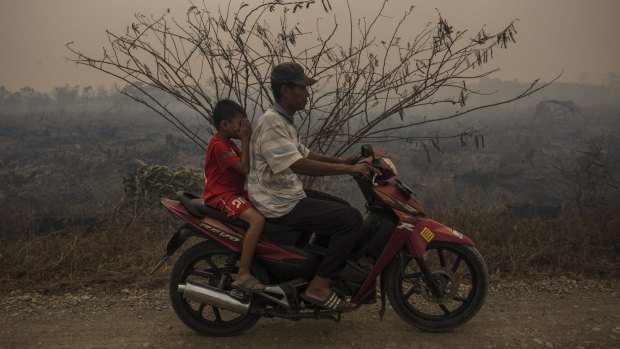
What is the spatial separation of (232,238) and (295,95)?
45.5 inches

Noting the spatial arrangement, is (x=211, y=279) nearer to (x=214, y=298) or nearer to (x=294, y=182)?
(x=214, y=298)

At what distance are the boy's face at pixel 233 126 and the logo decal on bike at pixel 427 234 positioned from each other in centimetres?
155

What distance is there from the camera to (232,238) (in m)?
3.62

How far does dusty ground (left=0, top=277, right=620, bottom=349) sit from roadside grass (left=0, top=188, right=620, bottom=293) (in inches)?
11.6

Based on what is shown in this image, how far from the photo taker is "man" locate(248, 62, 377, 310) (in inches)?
134

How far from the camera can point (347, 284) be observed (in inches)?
148

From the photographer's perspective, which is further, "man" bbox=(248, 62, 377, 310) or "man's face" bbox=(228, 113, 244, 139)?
"man's face" bbox=(228, 113, 244, 139)

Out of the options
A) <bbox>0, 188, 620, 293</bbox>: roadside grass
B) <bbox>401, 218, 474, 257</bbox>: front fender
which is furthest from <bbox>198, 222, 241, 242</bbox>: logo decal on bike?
<bbox>0, 188, 620, 293</bbox>: roadside grass

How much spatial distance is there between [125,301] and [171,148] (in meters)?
13.3

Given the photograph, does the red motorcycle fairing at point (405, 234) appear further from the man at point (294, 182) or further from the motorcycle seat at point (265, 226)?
the motorcycle seat at point (265, 226)

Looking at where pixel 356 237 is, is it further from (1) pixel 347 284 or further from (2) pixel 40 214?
(2) pixel 40 214

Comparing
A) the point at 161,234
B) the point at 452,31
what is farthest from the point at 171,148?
the point at 452,31

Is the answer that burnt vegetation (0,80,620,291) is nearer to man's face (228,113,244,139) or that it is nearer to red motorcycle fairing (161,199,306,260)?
red motorcycle fairing (161,199,306,260)

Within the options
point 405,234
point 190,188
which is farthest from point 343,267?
point 190,188
